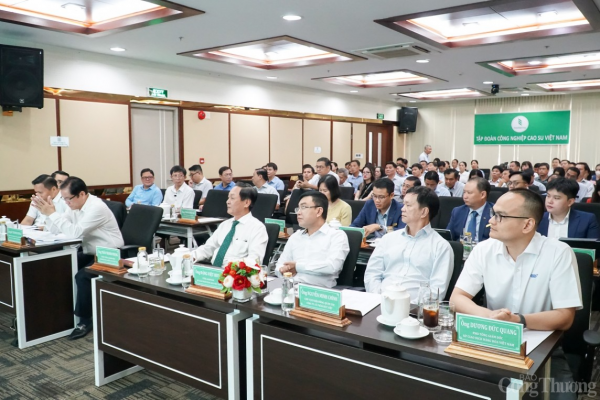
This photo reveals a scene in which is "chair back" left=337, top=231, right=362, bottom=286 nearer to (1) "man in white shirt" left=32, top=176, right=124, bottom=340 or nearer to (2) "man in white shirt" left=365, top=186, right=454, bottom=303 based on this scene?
(2) "man in white shirt" left=365, top=186, right=454, bottom=303

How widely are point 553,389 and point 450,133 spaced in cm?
1217

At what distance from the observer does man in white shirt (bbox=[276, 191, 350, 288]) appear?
9.18 feet

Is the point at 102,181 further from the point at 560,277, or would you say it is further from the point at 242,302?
the point at 560,277

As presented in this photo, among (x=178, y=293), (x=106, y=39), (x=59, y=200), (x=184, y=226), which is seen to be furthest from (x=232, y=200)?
(x=106, y=39)

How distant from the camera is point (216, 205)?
557 cm

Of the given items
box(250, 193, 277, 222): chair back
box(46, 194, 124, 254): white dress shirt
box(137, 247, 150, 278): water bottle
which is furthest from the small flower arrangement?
box(250, 193, 277, 222): chair back

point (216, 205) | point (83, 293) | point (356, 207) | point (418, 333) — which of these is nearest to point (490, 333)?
point (418, 333)

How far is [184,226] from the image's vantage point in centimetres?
485

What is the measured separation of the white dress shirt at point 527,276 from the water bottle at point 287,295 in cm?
75

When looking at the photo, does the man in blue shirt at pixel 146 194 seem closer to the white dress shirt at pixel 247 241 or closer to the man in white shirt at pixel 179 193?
the man in white shirt at pixel 179 193

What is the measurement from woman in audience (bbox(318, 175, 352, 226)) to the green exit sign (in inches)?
166

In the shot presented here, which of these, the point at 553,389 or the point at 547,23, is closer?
the point at 553,389

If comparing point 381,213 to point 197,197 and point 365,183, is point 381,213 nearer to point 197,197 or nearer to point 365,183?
point 197,197

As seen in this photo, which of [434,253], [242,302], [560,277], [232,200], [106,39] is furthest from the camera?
[106,39]
